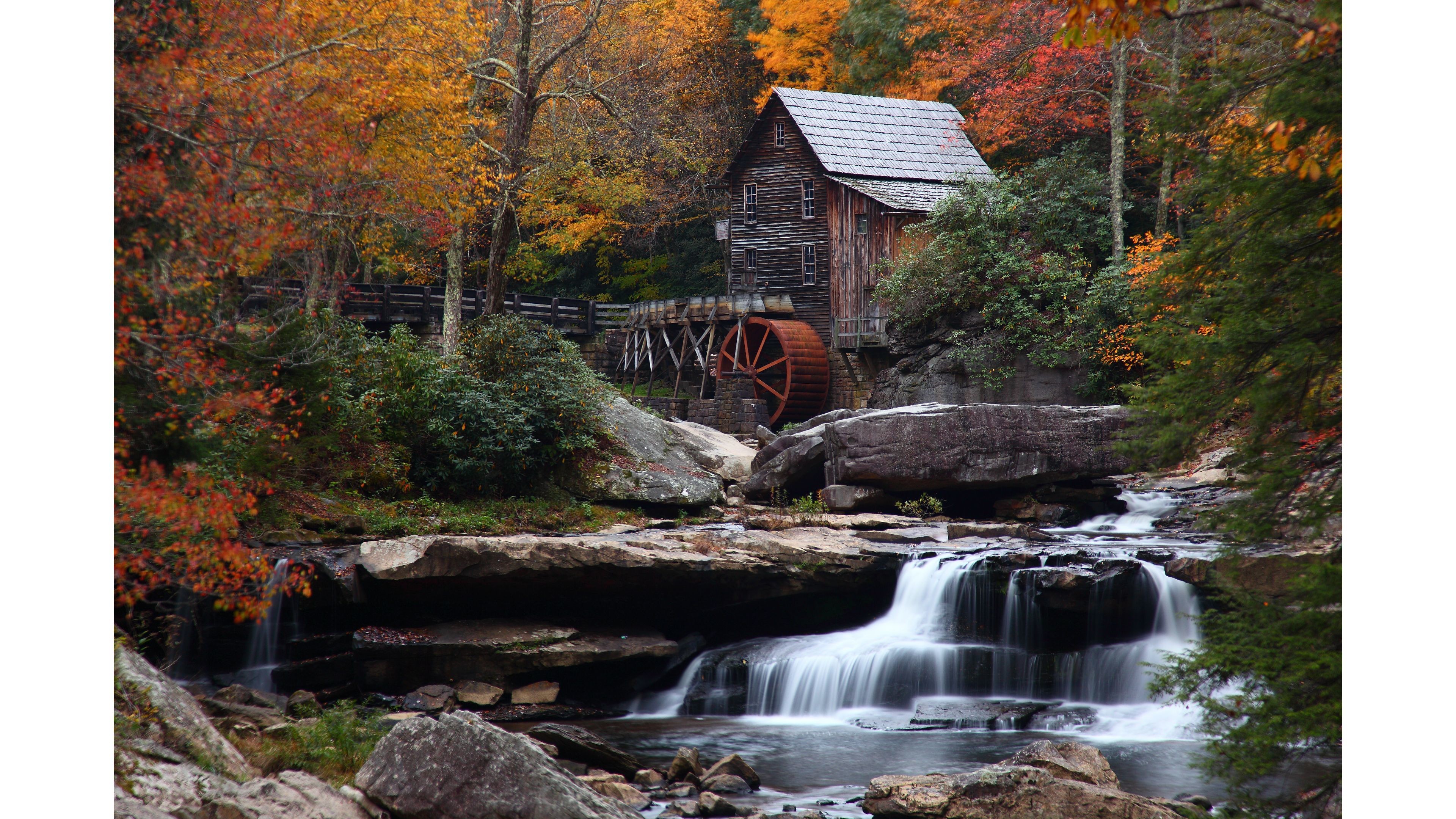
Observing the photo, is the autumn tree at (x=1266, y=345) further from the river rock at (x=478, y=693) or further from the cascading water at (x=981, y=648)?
the river rock at (x=478, y=693)

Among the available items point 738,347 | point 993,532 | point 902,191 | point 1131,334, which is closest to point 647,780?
point 993,532

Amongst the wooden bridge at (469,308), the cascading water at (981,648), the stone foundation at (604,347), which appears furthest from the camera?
the stone foundation at (604,347)

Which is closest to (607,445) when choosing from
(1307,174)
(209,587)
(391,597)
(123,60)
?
(391,597)

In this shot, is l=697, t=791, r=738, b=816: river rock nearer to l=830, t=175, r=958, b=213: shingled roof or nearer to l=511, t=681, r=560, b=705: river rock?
l=511, t=681, r=560, b=705: river rock

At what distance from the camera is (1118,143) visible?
1770 centimetres

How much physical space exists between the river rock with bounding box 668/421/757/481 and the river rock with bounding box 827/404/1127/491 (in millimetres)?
1909

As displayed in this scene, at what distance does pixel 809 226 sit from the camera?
25328 millimetres

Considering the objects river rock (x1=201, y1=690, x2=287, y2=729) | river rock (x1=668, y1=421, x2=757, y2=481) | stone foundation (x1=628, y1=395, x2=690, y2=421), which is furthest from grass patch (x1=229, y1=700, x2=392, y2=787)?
stone foundation (x1=628, y1=395, x2=690, y2=421)

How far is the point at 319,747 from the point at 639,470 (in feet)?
25.2

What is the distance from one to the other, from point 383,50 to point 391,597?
4.99 meters

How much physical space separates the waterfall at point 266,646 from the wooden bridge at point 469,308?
12333 millimetres

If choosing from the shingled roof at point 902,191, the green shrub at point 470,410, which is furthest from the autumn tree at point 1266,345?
the shingled roof at point 902,191

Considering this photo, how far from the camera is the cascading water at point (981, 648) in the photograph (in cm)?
891

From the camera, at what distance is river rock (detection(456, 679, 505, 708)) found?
8.44 metres
